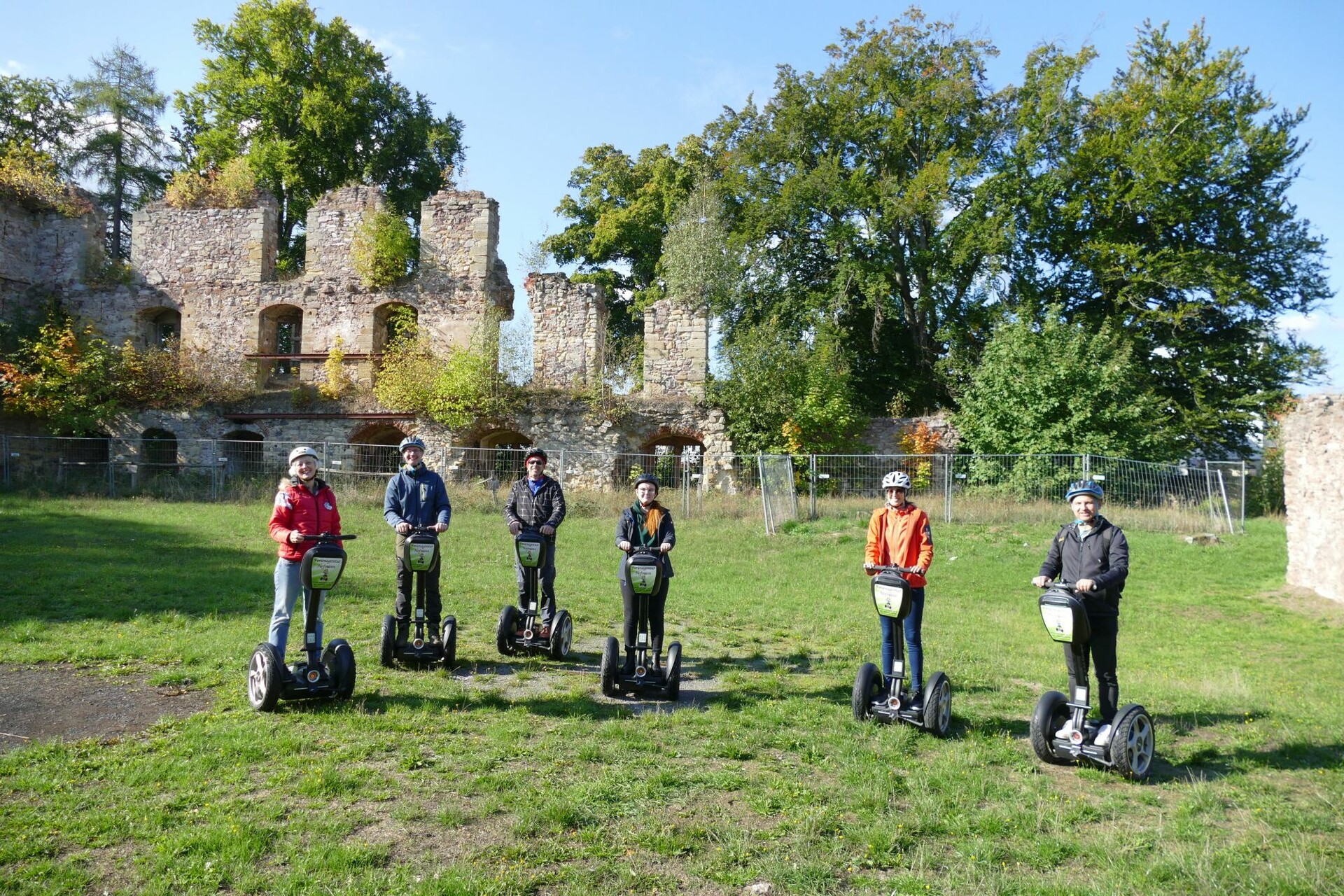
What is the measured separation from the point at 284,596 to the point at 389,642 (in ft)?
4.46

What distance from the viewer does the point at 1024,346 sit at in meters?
23.3

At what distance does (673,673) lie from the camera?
648cm

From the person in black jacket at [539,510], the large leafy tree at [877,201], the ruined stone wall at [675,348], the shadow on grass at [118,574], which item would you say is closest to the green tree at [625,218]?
the large leafy tree at [877,201]

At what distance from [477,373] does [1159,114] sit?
68.4 ft

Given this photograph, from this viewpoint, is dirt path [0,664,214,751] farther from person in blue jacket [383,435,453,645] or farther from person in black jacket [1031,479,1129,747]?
person in black jacket [1031,479,1129,747]

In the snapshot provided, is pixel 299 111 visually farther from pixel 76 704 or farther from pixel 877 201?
pixel 76 704

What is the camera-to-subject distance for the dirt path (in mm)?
5352

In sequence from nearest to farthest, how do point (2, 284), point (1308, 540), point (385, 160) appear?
point (1308, 540)
point (2, 284)
point (385, 160)

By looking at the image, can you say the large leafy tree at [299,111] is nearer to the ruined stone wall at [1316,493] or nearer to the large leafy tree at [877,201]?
the large leafy tree at [877,201]

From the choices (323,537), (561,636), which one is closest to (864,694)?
(561,636)

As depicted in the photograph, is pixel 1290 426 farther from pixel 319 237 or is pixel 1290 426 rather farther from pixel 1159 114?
pixel 319 237

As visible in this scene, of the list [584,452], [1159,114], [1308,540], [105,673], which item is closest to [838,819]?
[105,673]

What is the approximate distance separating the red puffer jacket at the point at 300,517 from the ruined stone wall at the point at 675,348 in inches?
699

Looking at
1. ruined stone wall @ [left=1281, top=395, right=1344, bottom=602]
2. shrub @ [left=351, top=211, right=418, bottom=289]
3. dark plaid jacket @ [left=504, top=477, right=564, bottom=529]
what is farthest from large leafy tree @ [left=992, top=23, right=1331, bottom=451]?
dark plaid jacket @ [left=504, top=477, right=564, bottom=529]
